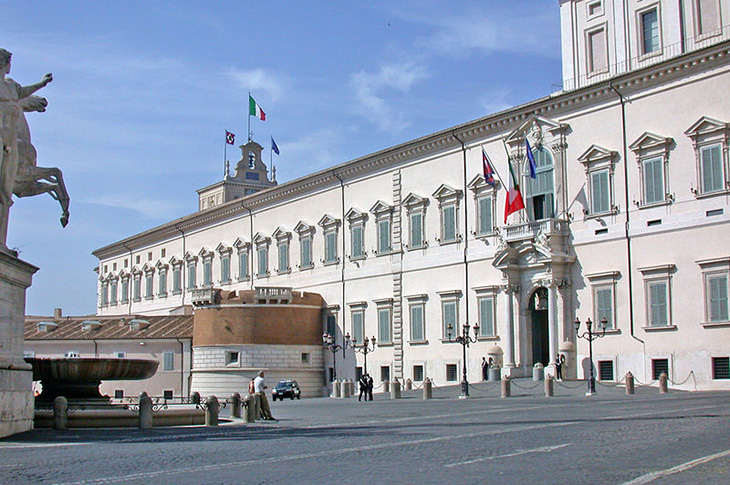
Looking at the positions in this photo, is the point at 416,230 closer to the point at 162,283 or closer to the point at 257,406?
the point at 257,406

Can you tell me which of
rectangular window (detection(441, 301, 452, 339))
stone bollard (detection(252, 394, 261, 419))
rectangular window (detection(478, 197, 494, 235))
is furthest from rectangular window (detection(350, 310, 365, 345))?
stone bollard (detection(252, 394, 261, 419))

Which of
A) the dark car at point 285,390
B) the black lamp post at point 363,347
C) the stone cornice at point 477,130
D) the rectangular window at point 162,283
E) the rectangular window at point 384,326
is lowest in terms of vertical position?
the dark car at point 285,390

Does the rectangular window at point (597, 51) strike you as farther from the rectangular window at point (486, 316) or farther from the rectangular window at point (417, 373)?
the rectangular window at point (417, 373)

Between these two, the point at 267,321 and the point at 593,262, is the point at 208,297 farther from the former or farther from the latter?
the point at 593,262

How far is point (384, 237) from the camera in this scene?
168ft

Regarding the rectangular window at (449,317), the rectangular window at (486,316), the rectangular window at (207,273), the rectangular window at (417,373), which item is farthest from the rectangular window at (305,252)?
the rectangular window at (486,316)

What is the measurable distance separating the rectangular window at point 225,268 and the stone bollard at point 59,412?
4812 centimetres

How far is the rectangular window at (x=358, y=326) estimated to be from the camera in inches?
2074

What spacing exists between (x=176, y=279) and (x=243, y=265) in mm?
11209

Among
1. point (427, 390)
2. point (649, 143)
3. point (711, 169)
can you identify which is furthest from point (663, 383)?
point (649, 143)

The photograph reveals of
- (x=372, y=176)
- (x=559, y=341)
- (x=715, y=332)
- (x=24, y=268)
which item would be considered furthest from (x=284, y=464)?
(x=372, y=176)

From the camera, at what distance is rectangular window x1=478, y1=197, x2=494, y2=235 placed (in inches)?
1743

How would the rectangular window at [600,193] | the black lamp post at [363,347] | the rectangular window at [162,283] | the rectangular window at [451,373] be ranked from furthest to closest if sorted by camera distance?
the rectangular window at [162,283]
the black lamp post at [363,347]
the rectangular window at [451,373]
the rectangular window at [600,193]

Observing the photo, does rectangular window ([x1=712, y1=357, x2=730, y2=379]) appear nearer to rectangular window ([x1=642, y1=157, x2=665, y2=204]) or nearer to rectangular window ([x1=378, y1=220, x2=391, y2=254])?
rectangular window ([x1=642, y1=157, x2=665, y2=204])
